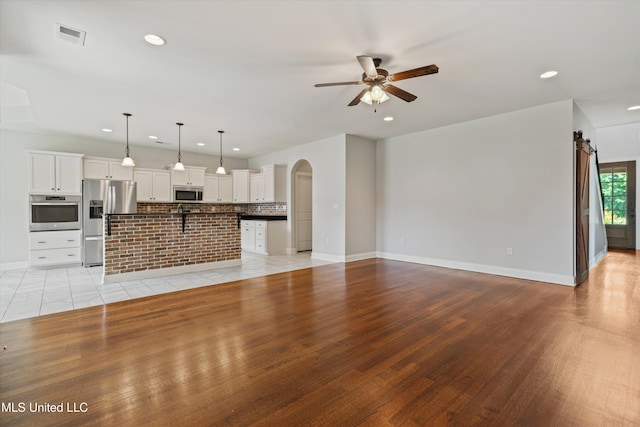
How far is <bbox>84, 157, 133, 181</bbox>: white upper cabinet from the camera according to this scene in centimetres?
640

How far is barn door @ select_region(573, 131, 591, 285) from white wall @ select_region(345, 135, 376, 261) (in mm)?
3576

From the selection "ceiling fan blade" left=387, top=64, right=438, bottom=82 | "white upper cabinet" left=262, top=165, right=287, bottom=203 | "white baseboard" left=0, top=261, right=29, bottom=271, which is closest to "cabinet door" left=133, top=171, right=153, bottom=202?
"white baseboard" left=0, top=261, right=29, bottom=271

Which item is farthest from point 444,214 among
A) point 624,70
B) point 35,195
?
point 35,195

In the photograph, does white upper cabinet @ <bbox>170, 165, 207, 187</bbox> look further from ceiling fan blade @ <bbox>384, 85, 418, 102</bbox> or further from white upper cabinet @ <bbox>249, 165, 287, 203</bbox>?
ceiling fan blade @ <bbox>384, 85, 418, 102</bbox>

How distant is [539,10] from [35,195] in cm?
817

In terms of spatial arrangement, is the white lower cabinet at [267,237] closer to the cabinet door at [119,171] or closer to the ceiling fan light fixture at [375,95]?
the cabinet door at [119,171]

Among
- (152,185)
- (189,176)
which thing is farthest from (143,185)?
(189,176)

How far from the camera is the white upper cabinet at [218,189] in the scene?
8.27m

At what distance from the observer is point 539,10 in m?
2.32

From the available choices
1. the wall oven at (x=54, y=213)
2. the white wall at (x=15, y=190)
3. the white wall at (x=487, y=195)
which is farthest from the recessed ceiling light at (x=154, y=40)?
the white wall at (x=15, y=190)

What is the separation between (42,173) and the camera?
5762 millimetres

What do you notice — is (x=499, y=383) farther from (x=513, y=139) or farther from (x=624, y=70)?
(x=513, y=139)

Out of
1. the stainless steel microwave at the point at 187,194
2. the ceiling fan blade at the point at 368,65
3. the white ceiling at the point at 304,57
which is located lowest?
the stainless steel microwave at the point at 187,194

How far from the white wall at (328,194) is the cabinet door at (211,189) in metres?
2.76
